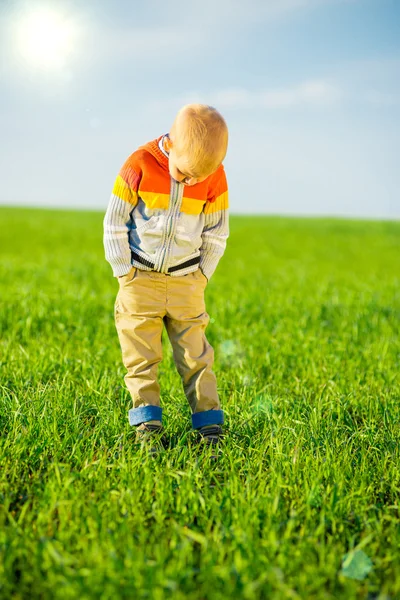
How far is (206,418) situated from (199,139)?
1502 millimetres

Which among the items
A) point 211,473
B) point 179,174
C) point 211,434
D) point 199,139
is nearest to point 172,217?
point 179,174

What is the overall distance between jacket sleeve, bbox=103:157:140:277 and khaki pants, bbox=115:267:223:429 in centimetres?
11

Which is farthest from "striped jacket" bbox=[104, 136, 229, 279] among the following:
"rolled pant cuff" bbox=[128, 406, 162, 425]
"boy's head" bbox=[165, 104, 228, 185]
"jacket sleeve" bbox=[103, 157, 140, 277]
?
"rolled pant cuff" bbox=[128, 406, 162, 425]

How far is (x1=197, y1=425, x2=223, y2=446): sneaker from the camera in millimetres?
3241

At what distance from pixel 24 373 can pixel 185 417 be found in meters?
1.27

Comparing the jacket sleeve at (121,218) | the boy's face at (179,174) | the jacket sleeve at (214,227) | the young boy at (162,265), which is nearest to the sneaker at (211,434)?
the young boy at (162,265)

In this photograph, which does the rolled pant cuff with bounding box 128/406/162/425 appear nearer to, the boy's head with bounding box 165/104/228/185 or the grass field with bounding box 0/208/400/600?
the grass field with bounding box 0/208/400/600

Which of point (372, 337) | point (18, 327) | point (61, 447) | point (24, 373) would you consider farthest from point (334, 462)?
point (18, 327)

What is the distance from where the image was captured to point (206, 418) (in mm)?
3309

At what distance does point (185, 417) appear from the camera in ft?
11.7

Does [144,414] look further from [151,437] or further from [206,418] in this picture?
[206,418]

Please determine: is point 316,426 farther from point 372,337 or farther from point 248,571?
point 372,337

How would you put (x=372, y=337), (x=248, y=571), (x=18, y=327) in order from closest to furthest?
(x=248, y=571) < (x=18, y=327) < (x=372, y=337)

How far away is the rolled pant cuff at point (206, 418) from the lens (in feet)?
10.8
